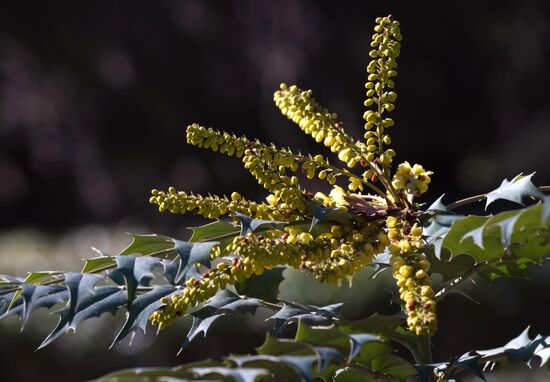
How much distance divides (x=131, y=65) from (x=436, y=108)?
444 centimetres

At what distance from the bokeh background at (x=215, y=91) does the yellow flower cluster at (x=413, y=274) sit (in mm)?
9541

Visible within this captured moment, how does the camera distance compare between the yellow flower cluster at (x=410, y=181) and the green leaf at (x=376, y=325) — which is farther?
the yellow flower cluster at (x=410, y=181)

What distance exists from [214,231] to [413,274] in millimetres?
301

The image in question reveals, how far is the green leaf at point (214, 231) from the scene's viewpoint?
4.00ft

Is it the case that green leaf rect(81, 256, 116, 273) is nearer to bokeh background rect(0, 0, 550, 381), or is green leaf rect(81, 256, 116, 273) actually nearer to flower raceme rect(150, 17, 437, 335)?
flower raceme rect(150, 17, 437, 335)

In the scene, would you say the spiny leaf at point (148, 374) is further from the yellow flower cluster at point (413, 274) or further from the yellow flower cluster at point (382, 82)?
the yellow flower cluster at point (382, 82)

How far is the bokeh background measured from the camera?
458 inches

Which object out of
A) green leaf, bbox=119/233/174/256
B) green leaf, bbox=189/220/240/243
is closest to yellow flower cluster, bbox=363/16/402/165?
green leaf, bbox=189/220/240/243

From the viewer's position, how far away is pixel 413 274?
108 centimetres

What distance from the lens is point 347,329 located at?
1024mm

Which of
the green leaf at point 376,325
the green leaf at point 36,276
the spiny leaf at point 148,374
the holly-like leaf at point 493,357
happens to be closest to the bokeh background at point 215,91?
the green leaf at point 36,276

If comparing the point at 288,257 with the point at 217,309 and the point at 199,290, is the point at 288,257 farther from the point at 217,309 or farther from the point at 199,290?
the point at 217,309

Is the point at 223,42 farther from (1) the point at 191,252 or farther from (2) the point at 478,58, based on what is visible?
(1) the point at 191,252

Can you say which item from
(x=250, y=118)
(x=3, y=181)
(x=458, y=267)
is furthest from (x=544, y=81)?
(x=458, y=267)
